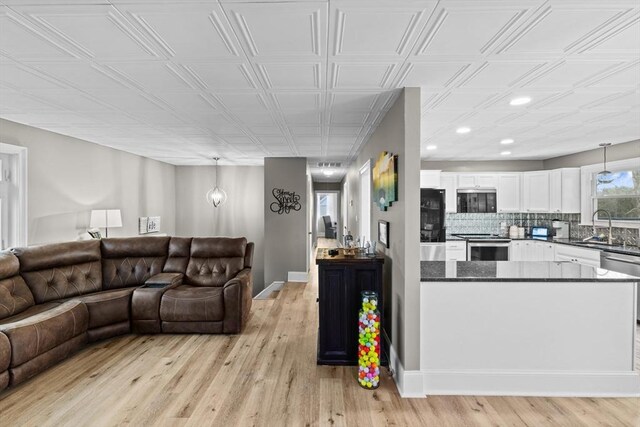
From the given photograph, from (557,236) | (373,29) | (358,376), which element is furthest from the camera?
(557,236)

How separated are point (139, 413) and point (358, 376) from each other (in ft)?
5.59

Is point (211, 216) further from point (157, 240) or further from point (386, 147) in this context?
point (386, 147)

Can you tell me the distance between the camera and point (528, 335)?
97.7 inches

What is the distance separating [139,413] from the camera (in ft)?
7.21

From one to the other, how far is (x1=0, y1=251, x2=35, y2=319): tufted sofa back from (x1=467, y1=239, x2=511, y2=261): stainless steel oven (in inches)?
245

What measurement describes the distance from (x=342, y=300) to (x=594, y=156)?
509cm

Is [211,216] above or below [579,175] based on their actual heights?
below

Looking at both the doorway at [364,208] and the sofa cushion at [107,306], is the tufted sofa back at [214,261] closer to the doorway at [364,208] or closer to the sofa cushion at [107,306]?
the sofa cushion at [107,306]

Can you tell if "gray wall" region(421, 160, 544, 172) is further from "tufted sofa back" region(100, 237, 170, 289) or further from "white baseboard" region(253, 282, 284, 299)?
"tufted sofa back" region(100, 237, 170, 289)

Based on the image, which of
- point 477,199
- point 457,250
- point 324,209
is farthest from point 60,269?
point 324,209

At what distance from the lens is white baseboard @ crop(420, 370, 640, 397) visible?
95.7 inches

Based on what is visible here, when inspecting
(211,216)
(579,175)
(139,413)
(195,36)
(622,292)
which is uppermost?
(195,36)

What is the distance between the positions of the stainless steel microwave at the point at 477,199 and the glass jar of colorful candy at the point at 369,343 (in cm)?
413

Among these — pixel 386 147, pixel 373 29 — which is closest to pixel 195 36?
pixel 373 29
